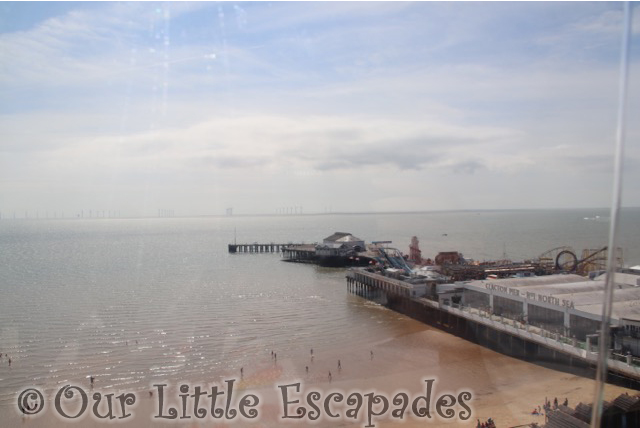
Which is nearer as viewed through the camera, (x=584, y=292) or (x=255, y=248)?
(x=584, y=292)

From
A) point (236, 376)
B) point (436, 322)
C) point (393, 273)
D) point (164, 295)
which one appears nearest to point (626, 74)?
point (236, 376)

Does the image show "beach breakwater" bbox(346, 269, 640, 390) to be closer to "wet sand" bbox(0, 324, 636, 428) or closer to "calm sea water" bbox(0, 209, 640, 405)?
"wet sand" bbox(0, 324, 636, 428)

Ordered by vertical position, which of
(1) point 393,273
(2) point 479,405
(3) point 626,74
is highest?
(3) point 626,74

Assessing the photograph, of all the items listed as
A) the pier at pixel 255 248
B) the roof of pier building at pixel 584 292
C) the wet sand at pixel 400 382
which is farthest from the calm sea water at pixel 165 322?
the pier at pixel 255 248

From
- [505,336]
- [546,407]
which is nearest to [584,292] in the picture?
[505,336]

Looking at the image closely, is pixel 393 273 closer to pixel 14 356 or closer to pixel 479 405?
pixel 479 405

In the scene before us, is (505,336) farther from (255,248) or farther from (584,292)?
(255,248)
